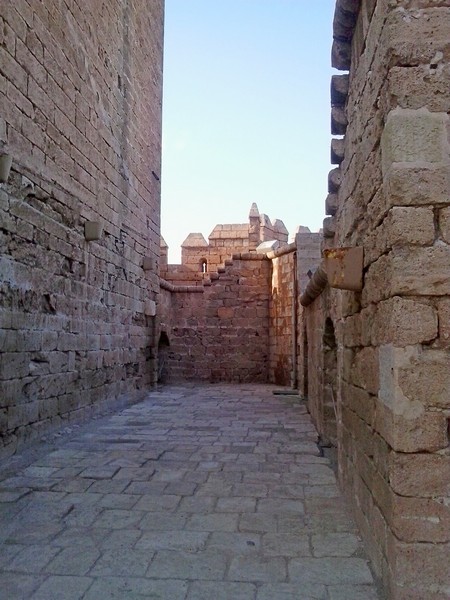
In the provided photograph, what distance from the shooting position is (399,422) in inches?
86.0

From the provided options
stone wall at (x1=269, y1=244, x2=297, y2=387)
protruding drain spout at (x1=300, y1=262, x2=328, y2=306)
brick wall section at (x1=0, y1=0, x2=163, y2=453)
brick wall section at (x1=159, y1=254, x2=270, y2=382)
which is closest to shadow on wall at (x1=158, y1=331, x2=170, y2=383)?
brick wall section at (x1=159, y1=254, x2=270, y2=382)

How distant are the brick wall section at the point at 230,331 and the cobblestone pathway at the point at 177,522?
7586 millimetres

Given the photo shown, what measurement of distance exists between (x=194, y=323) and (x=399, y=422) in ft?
41.2

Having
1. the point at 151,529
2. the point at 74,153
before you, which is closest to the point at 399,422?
the point at 151,529

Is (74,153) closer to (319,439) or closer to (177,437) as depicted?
(177,437)

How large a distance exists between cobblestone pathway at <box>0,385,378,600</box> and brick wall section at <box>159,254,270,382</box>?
759 centimetres

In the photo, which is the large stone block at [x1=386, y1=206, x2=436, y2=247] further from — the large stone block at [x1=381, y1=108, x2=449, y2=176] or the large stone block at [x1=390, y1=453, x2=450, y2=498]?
the large stone block at [x1=390, y1=453, x2=450, y2=498]

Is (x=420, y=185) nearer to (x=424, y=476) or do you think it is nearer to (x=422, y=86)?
(x=422, y=86)

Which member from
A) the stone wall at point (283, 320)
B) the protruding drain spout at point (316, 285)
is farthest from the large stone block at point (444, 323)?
the stone wall at point (283, 320)

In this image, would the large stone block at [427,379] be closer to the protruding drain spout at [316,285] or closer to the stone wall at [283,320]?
the protruding drain spout at [316,285]

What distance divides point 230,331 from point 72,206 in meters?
7.91

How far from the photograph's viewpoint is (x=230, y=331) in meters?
14.0

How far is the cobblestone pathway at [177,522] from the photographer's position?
251 centimetres

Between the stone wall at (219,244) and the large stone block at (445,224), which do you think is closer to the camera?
the large stone block at (445,224)
